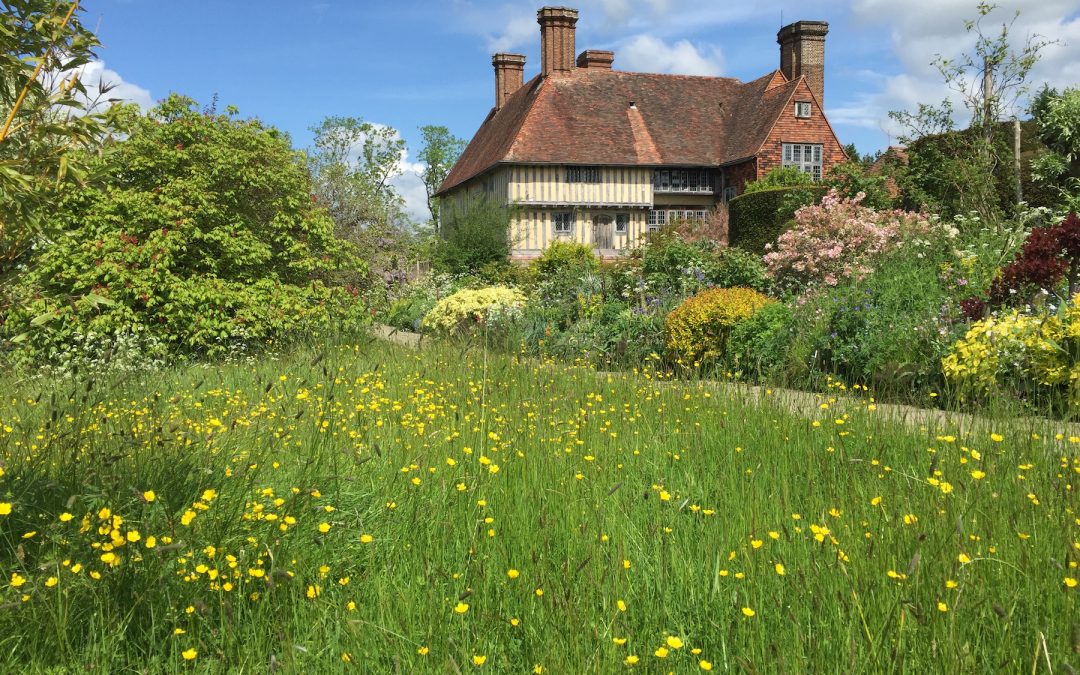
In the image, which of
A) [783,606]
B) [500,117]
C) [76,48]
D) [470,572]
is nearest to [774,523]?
[783,606]

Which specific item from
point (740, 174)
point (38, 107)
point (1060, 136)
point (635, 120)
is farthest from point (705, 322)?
point (635, 120)

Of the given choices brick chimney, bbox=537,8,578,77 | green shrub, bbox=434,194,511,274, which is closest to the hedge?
green shrub, bbox=434,194,511,274

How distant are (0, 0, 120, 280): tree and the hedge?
57.9ft

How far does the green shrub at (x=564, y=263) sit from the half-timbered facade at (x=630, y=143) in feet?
A: 36.0

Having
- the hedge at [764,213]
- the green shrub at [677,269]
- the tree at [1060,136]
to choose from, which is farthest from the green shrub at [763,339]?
the hedge at [764,213]

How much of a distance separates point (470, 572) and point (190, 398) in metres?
4.19

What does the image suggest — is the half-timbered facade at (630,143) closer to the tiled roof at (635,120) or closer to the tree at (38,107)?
the tiled roof at (635,120)

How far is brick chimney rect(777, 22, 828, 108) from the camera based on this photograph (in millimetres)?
32906

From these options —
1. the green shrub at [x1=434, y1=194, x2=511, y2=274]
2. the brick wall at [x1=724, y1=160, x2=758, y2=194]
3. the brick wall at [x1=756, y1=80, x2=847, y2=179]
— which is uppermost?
the brick wall at [x1=756, y1=80, x2=847, y2=179]

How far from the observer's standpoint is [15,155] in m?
3.10

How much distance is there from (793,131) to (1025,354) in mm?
27210

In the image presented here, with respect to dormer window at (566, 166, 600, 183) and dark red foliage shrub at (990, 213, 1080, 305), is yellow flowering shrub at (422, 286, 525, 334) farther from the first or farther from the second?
dormer window at (566, 166, 600, 183)

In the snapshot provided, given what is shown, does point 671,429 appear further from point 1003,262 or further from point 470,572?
point 1003,262

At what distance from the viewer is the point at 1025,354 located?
20.8 feet
